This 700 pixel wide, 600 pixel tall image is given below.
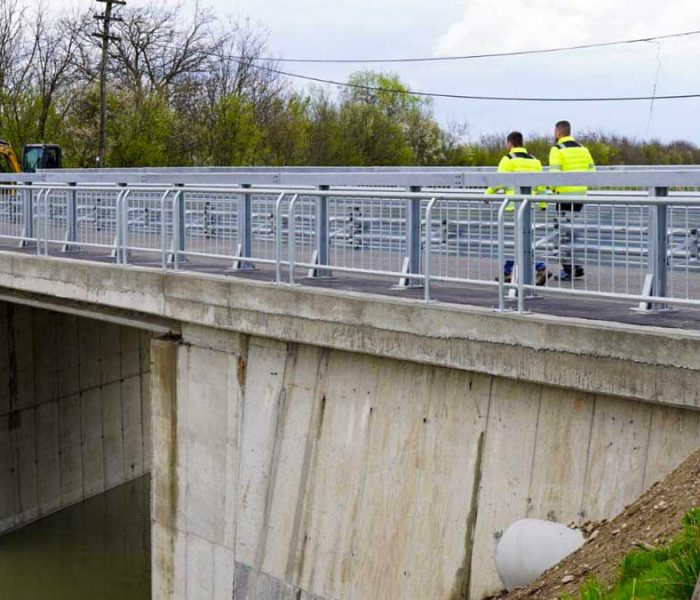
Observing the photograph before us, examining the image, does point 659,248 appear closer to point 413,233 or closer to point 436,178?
point 413,233

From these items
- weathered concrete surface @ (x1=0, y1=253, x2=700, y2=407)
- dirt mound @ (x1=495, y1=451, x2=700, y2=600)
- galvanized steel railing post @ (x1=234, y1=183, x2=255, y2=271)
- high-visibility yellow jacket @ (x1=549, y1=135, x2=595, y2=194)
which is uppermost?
high-visibility yellow jacket @ (x1=549, y1=135, x2=595, y2=194)

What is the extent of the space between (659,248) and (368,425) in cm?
282

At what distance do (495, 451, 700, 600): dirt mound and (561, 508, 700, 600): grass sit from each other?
157mm

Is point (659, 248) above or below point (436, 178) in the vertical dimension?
below

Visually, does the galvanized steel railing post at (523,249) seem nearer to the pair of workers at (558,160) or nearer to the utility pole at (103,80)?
the pair of workers at (558,160)

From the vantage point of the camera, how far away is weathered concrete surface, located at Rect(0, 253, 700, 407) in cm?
644

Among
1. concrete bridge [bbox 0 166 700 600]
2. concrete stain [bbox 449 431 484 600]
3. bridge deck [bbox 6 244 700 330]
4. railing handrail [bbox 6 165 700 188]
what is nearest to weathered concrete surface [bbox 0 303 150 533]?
railing handrail [bbox 6 165 700 188]

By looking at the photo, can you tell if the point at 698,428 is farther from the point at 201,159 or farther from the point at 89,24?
the point at 89,24

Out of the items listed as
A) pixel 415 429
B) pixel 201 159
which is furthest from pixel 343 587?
pixel 201 159

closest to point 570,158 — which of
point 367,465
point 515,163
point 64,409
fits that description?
point 515,163

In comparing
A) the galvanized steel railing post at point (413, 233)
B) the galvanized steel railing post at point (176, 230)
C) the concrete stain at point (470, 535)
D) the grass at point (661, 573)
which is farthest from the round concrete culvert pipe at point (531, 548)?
the galvanized steel railing post at point (176, 230)

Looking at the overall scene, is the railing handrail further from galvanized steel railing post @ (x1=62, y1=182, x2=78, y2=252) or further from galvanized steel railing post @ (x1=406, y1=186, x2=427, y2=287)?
galvanized steel railing post @ (x1=62, y1=182, x2=78, y2=252)

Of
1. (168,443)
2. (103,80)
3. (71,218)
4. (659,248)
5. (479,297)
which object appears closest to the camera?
(659,248)

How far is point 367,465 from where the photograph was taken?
8672 millimetres
